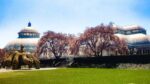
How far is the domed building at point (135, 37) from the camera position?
121419 millimetres

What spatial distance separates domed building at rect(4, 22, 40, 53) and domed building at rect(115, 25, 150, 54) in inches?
1535

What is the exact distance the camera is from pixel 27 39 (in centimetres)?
15088

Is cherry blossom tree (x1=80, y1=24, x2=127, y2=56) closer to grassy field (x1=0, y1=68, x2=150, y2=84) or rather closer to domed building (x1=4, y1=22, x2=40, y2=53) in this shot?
grassy field (x1=0, y1=68, x2=150, y2=84)

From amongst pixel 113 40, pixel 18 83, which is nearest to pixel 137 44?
pixel 113 40

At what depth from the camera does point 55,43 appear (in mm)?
91062

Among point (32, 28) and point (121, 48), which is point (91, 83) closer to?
point (121, 48)

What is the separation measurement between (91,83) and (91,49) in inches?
2336

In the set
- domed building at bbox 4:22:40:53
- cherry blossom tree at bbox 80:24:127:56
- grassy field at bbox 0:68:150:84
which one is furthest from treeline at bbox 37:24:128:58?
domed building at bbox 4:22:40:53

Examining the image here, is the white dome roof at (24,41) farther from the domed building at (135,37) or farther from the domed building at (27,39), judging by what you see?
the domed building at (135,37)

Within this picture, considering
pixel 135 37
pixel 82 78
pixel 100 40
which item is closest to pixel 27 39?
pixel 135 37

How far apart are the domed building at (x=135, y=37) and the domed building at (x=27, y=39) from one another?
39.0m

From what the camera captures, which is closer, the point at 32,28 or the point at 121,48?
the point at 121,48

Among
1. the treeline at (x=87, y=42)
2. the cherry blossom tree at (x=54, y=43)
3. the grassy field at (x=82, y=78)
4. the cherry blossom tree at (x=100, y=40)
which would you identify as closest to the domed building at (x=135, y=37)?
the treeline at (x=87, y=42)

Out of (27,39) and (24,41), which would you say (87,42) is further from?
(27,39)
